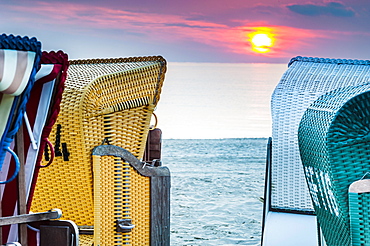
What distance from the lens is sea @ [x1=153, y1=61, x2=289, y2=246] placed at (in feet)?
20.8

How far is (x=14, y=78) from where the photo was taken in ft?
7.71

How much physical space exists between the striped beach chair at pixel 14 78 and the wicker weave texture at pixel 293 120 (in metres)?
2.18

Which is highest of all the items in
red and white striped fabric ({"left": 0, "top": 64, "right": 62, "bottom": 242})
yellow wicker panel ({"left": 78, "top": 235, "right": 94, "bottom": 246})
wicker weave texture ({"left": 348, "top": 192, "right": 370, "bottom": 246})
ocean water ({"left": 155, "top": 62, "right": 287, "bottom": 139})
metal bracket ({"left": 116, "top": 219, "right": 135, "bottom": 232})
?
ocean water ({"left": 155, "top": 62, "right": 287, "bottom": 139})

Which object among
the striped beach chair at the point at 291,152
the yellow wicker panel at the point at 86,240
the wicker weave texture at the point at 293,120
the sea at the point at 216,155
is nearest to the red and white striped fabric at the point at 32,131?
the yellow wicker panel at the point at 86,240

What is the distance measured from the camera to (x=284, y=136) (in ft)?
14.2

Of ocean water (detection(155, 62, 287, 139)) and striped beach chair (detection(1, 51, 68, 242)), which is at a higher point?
ocean water (detection(155, 62, 287, 139))

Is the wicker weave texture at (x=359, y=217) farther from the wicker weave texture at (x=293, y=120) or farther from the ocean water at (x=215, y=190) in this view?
the ocean water at (x=215, y=190)

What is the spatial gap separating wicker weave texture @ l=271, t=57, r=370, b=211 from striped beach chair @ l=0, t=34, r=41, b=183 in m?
2.18

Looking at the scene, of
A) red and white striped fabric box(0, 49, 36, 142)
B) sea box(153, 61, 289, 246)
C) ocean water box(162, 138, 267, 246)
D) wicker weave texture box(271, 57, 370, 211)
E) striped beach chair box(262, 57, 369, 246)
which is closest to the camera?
red and white striped fabric box(0, 49, 36, 142)

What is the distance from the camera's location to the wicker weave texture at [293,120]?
4.20 meters

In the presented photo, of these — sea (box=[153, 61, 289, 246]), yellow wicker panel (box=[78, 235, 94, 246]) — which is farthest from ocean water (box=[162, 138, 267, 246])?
yellow wicker panel (box=[78, 235, 94, 246])

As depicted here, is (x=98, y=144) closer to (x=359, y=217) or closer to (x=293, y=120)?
(x=293, y=120)

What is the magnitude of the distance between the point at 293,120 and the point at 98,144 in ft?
4.45

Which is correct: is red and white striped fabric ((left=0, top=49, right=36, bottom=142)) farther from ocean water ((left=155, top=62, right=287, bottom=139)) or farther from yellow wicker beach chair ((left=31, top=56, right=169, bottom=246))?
ocean water ((left=155, top=62, right=287, bottom=139))
